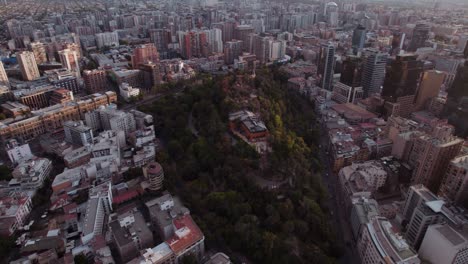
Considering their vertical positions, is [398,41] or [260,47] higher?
[260,47]

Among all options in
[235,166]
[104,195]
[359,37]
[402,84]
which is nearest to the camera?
[104,195]

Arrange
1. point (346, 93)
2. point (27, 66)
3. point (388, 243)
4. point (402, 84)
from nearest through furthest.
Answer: point (388, 243) → point (402, 84) → point (346, 93) → point (27, 66)

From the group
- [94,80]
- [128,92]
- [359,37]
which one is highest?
[359,37]

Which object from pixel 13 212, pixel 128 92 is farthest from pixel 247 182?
pixel 128 92

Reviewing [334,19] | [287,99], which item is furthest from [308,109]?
[334,19]

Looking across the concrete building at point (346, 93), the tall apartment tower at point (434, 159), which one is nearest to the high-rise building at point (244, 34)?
the concrete building at point (346, 93)

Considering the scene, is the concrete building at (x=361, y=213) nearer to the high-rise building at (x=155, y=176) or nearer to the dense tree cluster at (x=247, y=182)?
the dense tree cluster at (x=247, y=182)

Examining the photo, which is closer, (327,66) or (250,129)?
(250,129)

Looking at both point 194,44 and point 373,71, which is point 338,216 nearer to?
point 373,71
